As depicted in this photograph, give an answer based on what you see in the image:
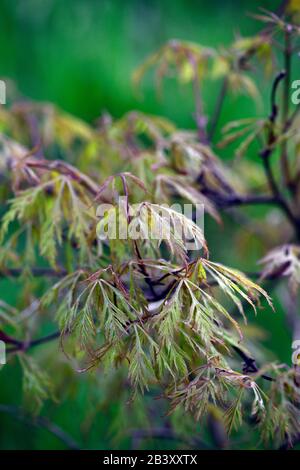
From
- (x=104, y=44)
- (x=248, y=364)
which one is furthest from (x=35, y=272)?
(x=104, y=44)

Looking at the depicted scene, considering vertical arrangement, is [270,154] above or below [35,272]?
above

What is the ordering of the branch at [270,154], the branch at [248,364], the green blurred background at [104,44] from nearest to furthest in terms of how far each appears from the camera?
the branch at [248,364] → the branch at [270,154] → the green blurred background at [104,44]

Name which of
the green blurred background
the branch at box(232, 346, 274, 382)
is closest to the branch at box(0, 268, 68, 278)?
the branch at box(232, 346, 274, 382)

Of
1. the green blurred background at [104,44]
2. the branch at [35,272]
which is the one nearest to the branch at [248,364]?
the branch at [35,272]

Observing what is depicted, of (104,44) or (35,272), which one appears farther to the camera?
(104,44)

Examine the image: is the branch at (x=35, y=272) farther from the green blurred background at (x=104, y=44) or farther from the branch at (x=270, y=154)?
the green blurred background at (x=104, y=44)

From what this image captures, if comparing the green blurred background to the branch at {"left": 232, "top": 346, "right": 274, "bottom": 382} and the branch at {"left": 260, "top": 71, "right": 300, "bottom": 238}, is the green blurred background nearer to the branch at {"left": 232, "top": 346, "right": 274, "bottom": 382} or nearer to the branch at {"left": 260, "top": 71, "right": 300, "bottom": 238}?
the branch at {"left": 260, "top": 71, "right": 300, "bottom": 238}

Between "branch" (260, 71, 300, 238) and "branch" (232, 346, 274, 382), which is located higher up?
"branch" (260, 71, 300, 238)

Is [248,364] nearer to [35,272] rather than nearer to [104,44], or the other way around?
[35,272]

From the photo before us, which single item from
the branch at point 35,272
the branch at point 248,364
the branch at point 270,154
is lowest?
the branch at point 35,272

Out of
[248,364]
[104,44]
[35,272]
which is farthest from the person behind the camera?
[104,44]

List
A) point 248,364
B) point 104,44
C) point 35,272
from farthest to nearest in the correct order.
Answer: point 104,44
point 35,272
point 248,364

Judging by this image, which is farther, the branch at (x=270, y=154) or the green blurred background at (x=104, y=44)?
the green blurred background at (x=104, y=44)

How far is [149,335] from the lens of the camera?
0.74 m
